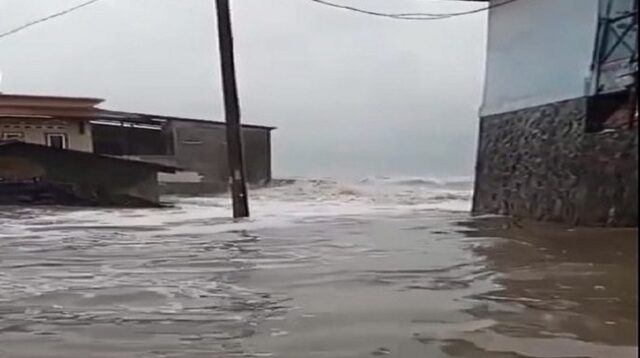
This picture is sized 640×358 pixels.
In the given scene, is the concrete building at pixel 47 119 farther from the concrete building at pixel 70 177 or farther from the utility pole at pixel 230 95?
the utility pole at pixel 230 95

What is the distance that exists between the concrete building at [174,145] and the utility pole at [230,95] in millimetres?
15443

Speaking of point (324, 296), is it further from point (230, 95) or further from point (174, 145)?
point (174, 145)

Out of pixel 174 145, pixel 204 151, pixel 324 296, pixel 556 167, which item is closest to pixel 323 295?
pixel 324 296

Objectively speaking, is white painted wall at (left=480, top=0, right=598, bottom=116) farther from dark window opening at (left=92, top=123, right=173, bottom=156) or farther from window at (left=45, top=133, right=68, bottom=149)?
dark window opening at (left=92, top=123, right=173, bottom=156)

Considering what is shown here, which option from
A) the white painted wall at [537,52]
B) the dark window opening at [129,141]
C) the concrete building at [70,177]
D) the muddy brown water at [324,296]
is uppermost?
the white painted wall at [537,52]

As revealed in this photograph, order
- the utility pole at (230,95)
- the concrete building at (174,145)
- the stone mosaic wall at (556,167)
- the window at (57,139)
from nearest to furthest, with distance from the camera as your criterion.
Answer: the stone mosaic wall at (556,167)
the utility pole at (230,95)
the window at (57,139)
the concrete building at (174,145)

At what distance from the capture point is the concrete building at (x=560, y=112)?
11.5 m

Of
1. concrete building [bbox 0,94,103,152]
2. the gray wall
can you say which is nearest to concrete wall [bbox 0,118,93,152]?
concrete building [bbox 0,94,103,152]

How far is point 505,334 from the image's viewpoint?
4.48 meters

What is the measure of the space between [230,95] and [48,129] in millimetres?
14655

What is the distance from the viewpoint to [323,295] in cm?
599

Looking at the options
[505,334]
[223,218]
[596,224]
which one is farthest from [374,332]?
[223,218]

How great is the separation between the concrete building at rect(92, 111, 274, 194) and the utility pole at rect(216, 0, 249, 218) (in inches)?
608

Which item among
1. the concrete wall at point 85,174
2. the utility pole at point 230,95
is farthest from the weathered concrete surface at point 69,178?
the utility pole at point 230,95
